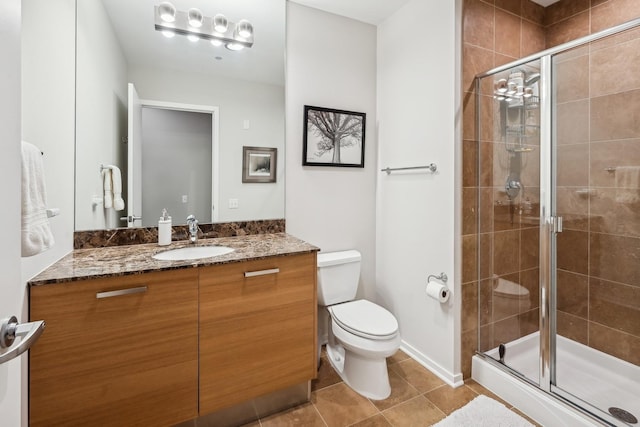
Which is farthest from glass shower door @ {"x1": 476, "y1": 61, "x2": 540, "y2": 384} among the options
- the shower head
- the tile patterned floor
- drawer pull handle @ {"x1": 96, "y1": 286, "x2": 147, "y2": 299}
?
drawer pull handle @ {"x1": 96, "y1": 286, "x2": 147, "y2": 299}

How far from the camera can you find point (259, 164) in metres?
2.17

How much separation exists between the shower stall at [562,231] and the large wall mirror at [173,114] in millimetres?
1456

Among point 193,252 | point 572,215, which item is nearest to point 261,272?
point 193,252

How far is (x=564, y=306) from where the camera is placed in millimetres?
1891

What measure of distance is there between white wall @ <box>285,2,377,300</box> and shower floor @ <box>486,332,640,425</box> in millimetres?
1089

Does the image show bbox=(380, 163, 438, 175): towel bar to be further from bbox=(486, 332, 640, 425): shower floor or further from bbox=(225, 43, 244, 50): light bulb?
bbox=(225, 43, 244, 50): light bulb

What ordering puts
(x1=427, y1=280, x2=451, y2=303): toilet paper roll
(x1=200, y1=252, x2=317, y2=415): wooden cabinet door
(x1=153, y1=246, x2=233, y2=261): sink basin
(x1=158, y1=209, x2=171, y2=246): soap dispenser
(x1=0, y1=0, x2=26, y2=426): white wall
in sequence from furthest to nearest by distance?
(x1=427, y1=280, x2=451, y2=303): toilet paper roll
(x1=158, y1=209, x2=171, y2=246): soap dispenser
(x1=153, y1=246, x2=233, y2=261): sink basin
(x1=200, y1=252, x2=317, y2=415): wooden cabinet door
(x1=0, y1=0, x2=26, y2=426): white wall

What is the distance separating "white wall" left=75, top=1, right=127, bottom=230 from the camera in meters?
1.65

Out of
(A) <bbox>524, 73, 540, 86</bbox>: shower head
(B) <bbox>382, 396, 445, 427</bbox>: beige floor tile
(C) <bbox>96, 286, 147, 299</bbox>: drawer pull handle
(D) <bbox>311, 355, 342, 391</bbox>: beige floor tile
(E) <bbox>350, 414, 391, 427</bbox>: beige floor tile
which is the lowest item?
(E) <bbox>350, 414, 391, 427</bbox>: beige floor tile

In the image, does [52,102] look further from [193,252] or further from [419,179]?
[419,179]

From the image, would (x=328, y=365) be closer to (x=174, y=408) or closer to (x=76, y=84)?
(x=174, y=408)

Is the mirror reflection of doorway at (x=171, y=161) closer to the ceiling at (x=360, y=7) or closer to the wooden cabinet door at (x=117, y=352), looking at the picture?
the wooden cabinet door at (x=117, y=352)

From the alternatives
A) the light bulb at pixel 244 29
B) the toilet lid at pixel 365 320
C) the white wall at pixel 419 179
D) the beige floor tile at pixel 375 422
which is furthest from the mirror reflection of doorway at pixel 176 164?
the beige floor tile at pixel 375 422

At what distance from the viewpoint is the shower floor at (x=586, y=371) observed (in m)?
1.63
